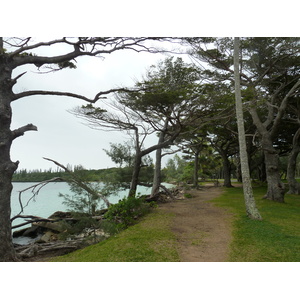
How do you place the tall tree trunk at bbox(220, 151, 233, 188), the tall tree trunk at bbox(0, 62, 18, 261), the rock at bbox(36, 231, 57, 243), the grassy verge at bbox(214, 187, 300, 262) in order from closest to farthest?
the grassy verge at bbox(214, 187, 300, 262) < the tall tree trunk at bbox(0, 62, 18, 261) < the rock at bbox(36, 231, 57, 243) < the tall tree trunk at bbox(220, 151, 233, 188)

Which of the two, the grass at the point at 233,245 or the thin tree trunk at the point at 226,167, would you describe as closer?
the grass at the point at 233,245

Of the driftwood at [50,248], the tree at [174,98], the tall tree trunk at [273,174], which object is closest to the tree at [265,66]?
the tall tree trunk at [273,174]

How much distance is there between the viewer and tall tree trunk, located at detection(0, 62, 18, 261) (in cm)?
482

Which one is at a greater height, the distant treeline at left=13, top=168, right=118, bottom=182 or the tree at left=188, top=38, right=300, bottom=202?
the tree at left=188, top=38, right=300, bottom=202

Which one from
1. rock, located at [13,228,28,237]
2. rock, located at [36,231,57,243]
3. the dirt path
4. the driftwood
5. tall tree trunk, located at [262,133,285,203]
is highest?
tall tree trunk, located at [262,133,285,203]

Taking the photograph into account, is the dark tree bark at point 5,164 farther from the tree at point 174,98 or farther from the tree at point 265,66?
the tree at point 265,66

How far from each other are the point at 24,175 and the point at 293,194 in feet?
48.4

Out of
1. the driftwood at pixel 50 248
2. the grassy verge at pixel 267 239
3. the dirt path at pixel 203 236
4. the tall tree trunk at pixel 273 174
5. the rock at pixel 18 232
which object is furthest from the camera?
the tall tree trunk at pixel 273 174

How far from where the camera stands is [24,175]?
368 inches

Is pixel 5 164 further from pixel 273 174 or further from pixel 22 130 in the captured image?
pixel 273 174

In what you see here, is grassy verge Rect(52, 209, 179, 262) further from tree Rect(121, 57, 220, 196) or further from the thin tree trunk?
the thin tree trunk

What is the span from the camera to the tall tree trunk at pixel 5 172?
4.82m

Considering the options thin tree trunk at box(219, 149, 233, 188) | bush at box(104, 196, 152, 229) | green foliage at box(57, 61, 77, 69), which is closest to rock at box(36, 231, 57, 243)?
bush at box(104, 196, 152, 229)

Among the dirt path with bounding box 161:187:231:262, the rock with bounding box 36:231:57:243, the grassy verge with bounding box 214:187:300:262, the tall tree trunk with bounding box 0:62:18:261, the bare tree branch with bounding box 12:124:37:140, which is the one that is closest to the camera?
the grassy verge with bounding box 214:187:300:262
